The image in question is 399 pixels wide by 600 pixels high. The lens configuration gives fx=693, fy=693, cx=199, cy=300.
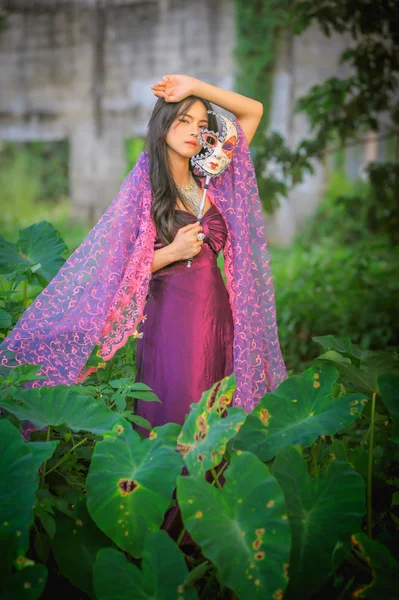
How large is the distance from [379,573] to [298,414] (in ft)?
1.55

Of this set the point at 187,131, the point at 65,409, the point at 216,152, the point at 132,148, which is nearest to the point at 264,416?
the point at 65,409

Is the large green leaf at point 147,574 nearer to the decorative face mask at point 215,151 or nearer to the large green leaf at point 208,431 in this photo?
the large green leaf at point 208,431

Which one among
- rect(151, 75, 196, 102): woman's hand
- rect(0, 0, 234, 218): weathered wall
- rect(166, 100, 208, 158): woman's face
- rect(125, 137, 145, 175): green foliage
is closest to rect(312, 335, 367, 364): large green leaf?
rect(166, 100, 208, 158): woman's face

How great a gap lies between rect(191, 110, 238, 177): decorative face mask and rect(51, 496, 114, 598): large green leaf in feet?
3.46

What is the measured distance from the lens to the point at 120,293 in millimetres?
2119

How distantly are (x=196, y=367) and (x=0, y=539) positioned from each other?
3.13 ft

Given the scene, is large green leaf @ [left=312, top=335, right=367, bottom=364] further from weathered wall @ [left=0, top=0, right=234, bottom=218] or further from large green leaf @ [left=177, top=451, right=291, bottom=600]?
weathered wall @ [left=0, top=0, right=234, bottom=218]

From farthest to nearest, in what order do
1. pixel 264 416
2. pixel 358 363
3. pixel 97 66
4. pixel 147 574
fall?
pixel 97 66 < pixel 358 363 < pixel 264 416 < pixel 147 574

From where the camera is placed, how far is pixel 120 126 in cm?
993

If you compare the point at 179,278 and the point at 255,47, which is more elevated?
the point at 255,47

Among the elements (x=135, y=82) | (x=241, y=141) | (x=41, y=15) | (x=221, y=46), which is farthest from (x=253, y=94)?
(x=241, y=141)

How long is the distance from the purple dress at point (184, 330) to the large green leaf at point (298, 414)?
467mm

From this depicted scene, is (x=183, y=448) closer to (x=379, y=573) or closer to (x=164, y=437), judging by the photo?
(x=164, y=437)

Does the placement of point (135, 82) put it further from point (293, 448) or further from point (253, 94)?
point (293, 448)
